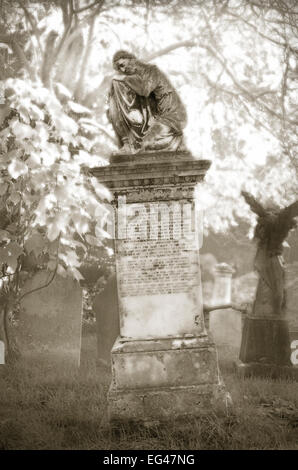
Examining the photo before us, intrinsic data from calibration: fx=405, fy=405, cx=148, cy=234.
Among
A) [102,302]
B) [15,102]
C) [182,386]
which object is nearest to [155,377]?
[182,386]

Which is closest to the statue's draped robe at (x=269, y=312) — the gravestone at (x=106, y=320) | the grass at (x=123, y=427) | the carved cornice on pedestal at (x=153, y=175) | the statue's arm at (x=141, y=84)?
the grass at (x=123, y=427)

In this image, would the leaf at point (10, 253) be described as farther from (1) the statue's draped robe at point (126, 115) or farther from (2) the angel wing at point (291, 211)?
(2) the angel wing at point (291, 211)

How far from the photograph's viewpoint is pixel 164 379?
3.96 metres

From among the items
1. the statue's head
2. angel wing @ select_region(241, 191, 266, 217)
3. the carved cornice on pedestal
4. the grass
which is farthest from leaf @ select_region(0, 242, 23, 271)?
angel wing @ select_region(241, 191, 266, 217)

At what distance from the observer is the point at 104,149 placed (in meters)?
7.53

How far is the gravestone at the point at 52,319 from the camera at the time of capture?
764cm

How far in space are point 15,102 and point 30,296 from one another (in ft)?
14.0

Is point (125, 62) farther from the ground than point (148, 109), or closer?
farther from the ground

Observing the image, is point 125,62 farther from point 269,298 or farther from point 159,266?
point 269,298

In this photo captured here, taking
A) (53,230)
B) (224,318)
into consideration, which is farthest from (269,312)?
(224,318)

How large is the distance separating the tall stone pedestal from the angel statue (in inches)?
85.9

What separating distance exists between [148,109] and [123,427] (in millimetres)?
3317

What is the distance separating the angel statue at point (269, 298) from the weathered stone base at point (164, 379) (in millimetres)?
2176

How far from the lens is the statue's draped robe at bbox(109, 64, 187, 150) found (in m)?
4.41
